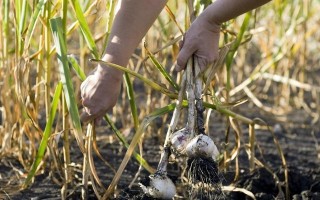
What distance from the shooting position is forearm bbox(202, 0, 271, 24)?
1324 mm

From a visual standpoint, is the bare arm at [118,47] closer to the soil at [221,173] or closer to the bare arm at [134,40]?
the bare arm at [134,40]

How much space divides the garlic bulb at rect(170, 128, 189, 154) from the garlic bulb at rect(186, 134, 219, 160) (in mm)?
29

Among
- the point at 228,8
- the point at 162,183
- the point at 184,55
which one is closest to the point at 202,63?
the point at 184,55

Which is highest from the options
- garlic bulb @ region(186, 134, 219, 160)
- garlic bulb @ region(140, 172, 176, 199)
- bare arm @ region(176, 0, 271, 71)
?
bare arm @ region(176, 0, 271, 71)

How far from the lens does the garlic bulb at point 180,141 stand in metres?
1.45

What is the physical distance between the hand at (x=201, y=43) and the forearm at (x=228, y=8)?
0.01 metres

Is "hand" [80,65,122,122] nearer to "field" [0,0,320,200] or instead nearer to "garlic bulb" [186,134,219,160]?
"field" [0,0,320,200]

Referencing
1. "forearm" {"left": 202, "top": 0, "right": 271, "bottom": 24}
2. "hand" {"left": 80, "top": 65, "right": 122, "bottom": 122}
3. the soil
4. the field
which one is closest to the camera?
"forearm" {"left": 202, "top": 0, "right": 271, "bottom": 24}

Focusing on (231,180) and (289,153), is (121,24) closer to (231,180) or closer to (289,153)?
(231,180)

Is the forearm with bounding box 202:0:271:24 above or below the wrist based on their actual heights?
above

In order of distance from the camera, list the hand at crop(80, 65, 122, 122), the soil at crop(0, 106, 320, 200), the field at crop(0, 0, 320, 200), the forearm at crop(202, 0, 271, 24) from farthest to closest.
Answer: the soil at crop(0, 106, 320, 200), the field at crop(0, 0, 320, 200), the hand at crop(80, 65, 122, 122), the forearm at crop(202, 0, 271, 24)

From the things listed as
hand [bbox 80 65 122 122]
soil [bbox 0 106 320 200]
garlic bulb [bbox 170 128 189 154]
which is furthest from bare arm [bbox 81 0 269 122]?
soil [bbox 0 106 320 200]

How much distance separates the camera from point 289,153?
97.1 inches

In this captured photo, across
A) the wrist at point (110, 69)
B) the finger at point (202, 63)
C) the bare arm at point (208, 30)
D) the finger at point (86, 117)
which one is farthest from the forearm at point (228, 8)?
the finger at point (86, 117)
